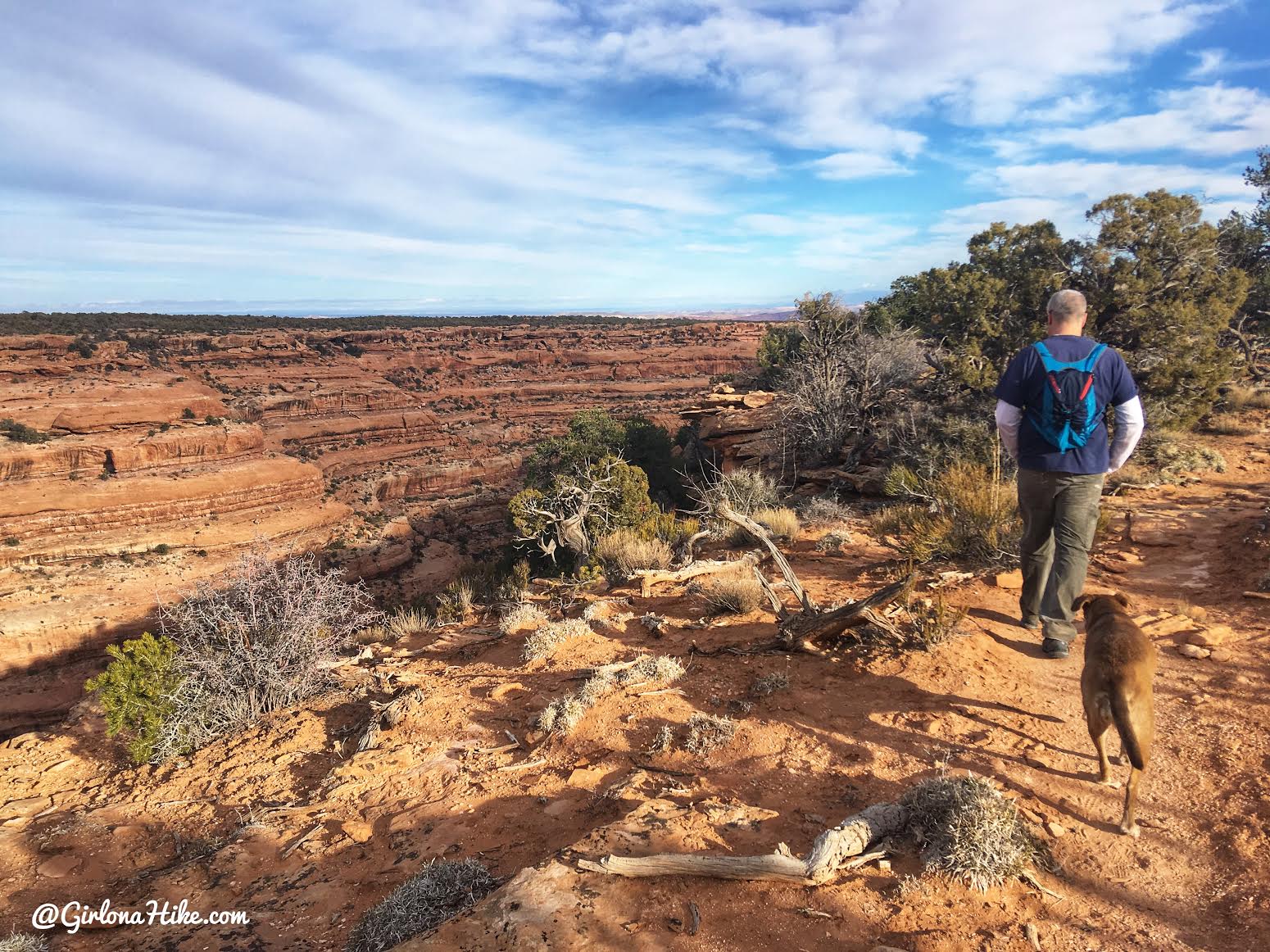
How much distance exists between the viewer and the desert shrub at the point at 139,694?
5402mm

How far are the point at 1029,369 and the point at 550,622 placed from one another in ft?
16.6

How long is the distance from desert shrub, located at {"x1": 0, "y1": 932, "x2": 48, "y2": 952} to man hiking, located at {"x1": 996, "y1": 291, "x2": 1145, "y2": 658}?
231 inches

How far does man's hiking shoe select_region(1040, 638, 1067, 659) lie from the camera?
387 cm

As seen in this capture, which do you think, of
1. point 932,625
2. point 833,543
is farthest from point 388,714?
point 833,543

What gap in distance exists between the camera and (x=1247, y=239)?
15758mm

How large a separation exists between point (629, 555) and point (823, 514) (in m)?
3.20

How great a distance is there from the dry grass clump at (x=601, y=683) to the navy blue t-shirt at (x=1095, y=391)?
296 cm

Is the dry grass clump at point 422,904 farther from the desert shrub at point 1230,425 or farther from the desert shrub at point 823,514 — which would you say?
the desert shrub at point 1230,425

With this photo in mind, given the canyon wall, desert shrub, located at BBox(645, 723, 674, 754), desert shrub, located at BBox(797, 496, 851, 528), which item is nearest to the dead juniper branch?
desert shrub, located at BBox(645, 723, 674, 754)

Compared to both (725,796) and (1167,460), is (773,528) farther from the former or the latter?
(1167,460)

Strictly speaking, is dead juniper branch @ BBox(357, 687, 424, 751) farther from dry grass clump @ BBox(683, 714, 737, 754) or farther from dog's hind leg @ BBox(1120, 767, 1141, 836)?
dog's hind leg @ BBox(1120, 767, 1141, 836)

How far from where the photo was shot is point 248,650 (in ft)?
20.4


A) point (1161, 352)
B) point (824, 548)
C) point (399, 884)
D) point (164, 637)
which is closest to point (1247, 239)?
point (1161, 352)

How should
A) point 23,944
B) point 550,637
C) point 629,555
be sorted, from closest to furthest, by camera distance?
point 23,944 → point 550,637 → point 629,555
